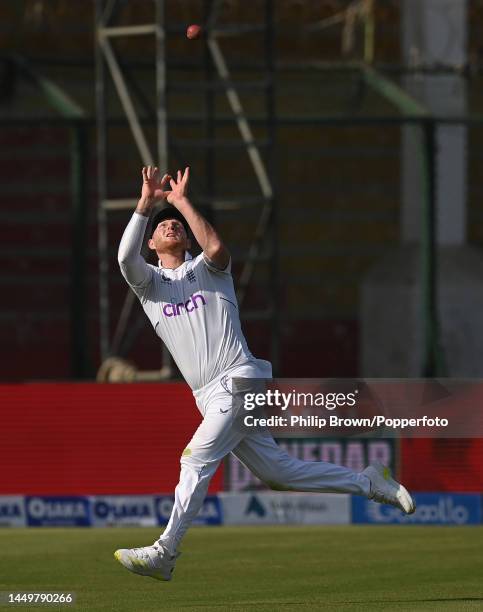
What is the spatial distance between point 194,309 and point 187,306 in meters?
0.05

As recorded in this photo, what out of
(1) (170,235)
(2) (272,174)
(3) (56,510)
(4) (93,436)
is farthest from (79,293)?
(1) (170,235)

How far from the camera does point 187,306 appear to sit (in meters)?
9.43

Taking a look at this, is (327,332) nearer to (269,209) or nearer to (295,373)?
(295,373)

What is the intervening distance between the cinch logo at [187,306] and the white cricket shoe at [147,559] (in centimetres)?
133

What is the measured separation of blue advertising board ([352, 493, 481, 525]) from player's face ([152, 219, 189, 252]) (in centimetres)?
593

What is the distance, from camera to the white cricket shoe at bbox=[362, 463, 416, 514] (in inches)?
380

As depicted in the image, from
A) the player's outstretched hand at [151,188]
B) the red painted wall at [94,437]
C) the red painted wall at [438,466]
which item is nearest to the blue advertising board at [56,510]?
the red painted wall at [94,437]

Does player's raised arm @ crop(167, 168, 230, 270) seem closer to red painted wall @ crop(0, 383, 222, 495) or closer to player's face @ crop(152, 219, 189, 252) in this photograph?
player's face @ crop(152, 219, 189, 252)

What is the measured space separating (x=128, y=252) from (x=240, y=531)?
529cm

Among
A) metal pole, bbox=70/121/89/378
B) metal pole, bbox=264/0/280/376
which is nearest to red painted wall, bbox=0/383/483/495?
metal pole, bbox=70/121/89/378

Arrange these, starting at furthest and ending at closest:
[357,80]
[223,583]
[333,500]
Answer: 1. [357,80]
2. [333,500]
3. [223,583]

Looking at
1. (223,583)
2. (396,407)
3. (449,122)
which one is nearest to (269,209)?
(449,122)

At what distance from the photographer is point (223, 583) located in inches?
405

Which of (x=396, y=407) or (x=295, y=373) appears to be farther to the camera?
(x=295, y=373)
